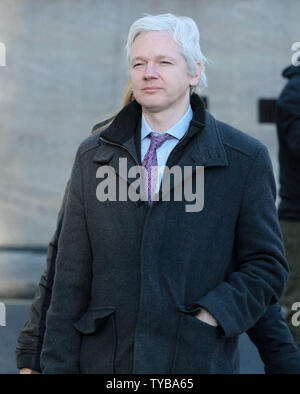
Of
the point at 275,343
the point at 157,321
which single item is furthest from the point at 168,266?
the point at 275,343

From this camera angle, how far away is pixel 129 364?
256 cm

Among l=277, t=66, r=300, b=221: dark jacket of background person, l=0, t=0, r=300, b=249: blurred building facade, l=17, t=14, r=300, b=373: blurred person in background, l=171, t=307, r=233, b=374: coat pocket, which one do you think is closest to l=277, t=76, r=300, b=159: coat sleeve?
l=277, t=66, r=300, b=221: dark jacket of background person

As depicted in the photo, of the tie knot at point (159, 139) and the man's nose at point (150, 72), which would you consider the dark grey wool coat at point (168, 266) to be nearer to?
the tie knot at point (159, 139)

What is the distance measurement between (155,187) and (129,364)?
554 millimetres

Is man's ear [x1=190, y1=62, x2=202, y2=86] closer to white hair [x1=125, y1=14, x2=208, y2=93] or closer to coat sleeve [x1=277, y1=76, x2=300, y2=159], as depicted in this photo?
white hair [x1=125, y1=14, x2=208, y2=93]

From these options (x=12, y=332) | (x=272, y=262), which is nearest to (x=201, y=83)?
(x=272, y=262)

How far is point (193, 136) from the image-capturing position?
2.68 meters

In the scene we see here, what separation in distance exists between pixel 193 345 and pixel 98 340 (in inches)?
12.4

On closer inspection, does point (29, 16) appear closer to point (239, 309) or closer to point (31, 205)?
point (31, 205)

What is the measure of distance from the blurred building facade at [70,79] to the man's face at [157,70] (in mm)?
5226

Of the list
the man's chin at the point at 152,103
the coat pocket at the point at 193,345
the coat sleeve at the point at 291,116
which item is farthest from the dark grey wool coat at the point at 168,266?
the coat sleeve at the point at 291,116

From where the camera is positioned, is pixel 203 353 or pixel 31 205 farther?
pixel 31 205

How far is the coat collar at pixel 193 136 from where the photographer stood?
8.62 feet

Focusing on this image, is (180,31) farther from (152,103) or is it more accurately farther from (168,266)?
(168,266)
